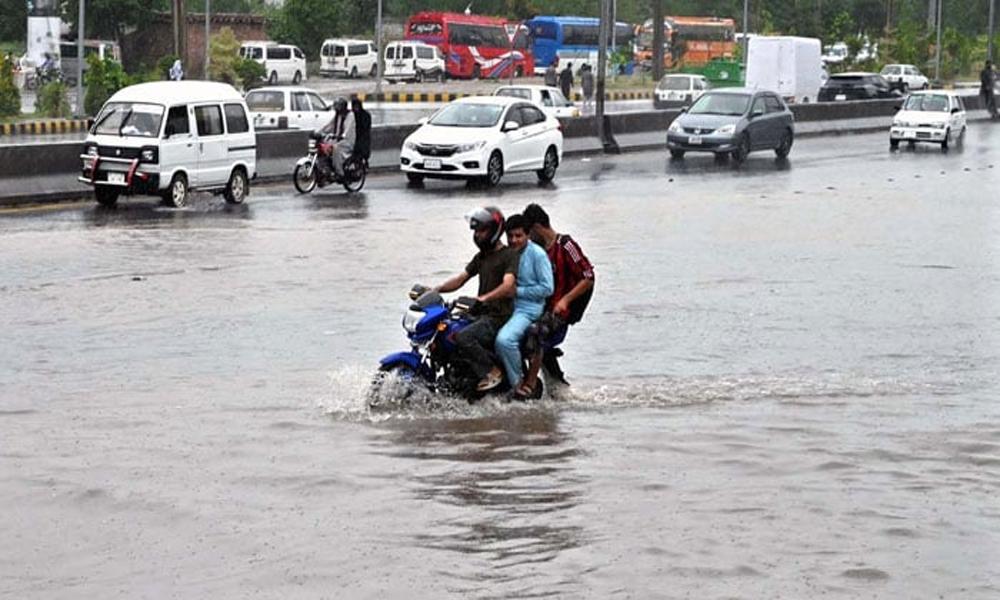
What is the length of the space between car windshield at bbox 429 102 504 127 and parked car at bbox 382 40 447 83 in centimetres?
4742

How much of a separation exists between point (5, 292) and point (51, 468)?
7895 millimetres

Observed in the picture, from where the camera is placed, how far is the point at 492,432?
11.9 m

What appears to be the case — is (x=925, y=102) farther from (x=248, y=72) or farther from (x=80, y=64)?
(x=248, y=72)

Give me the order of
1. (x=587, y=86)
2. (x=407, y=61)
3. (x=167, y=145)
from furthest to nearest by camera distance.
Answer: (x=407, y=61)
(x=587, y=86)
(x=167, y=145)

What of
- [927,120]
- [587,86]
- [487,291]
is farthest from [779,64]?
[487,291]

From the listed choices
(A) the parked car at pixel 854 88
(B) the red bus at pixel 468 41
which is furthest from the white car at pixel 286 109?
(B) the red bus at pixel 468 41

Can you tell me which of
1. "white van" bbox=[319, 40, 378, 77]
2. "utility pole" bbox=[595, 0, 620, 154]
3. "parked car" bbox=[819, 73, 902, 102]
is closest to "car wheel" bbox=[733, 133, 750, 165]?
"utility pole" bbox=[595, 0, 620, 154]

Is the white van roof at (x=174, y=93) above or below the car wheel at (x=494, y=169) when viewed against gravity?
above

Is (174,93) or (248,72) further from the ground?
(174,93)

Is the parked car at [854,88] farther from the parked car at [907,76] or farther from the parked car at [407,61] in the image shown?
the parked car at [407,61]

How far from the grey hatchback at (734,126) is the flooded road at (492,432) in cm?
1810

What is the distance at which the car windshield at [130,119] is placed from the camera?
89.9ft

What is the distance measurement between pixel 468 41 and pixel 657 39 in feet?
33.0

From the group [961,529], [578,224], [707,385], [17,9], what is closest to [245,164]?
[578,224]
